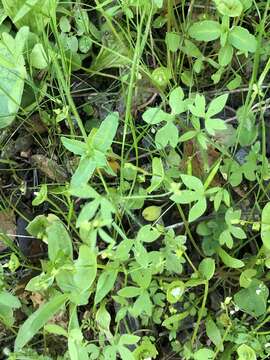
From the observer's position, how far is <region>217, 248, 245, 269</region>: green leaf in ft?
3.62

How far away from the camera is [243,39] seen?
1099 mm

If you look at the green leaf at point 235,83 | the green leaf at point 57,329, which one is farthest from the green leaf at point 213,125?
the green leaf at point 57,329

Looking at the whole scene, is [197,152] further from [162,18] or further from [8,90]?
[8,90]

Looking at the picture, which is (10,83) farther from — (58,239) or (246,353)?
(246,353)

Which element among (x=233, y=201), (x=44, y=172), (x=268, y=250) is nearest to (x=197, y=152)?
(x=233, y=201)

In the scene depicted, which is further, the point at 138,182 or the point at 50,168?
the point at 50,168

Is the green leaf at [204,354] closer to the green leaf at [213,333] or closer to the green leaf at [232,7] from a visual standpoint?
the green leaf at [213,333]

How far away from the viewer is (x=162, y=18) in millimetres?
1292

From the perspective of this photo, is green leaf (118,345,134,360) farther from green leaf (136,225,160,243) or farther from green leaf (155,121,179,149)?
green leaf (155,121,179,149)

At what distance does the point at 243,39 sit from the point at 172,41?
17cm

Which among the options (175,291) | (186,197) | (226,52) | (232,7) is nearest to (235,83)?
(226,52)

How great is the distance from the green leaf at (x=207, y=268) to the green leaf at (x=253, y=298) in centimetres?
9

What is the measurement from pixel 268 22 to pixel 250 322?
1.96 feet

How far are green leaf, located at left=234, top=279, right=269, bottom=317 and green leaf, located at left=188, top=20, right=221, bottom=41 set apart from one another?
456 millimetres
